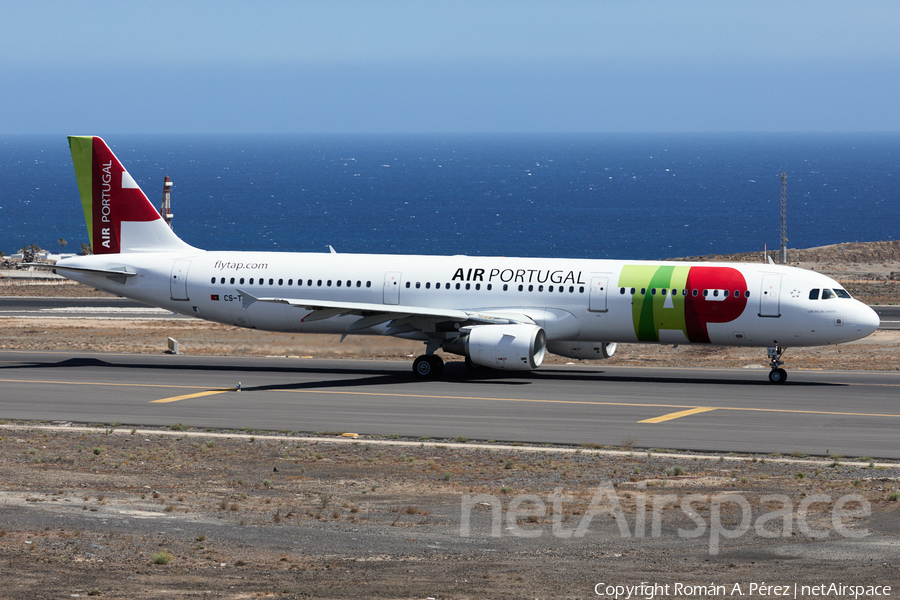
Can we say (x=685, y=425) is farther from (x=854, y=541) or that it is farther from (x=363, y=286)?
(x=363, y=286)

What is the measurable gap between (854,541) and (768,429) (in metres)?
11.9

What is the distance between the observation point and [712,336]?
36531 millimetres

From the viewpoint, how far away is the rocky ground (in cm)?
1464

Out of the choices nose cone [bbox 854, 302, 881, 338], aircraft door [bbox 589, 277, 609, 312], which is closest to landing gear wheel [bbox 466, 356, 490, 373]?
aircraft door [bbox 589, 277, 609, 312]

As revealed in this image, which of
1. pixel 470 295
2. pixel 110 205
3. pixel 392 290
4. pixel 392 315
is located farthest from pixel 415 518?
pixel 110 205

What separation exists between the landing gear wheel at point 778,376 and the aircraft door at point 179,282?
22.1 meters

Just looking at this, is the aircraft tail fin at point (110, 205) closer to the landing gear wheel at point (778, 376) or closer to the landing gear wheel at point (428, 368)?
the landing gear wheel at point (428, 368)

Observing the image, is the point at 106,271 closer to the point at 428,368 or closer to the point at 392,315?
the point at 392,315

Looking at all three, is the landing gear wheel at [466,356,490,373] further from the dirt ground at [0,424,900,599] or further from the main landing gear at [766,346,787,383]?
the dirt ground at [0,424,900,599]

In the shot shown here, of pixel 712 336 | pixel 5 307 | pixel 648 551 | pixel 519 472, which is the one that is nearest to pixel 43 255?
pixel 5 307

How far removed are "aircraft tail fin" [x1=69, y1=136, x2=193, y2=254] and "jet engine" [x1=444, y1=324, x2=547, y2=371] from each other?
1394 cm

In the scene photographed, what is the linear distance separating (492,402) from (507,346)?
121 inches

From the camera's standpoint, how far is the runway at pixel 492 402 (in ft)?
92.1

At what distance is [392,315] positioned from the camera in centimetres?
3731
